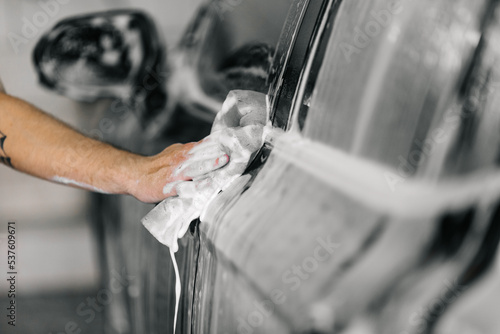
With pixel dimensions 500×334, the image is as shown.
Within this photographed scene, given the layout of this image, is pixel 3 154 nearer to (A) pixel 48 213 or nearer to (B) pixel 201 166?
(A) pixel 48 213

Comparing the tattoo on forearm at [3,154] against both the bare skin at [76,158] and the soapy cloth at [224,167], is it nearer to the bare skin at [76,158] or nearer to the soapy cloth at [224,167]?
the bare skin at [76,158]

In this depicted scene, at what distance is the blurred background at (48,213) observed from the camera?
42.9 inches

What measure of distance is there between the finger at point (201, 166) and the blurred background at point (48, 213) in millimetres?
581

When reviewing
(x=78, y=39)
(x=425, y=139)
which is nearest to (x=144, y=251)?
(x=78, y=39)

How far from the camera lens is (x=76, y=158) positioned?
837 mm

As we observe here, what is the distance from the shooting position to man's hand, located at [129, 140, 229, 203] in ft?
2.10

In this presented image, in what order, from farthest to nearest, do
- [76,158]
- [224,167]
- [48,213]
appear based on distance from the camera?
[48,213], [76,158], [224,167]

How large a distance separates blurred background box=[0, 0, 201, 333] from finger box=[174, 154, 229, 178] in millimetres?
581

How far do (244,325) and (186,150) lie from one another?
300 millimetres

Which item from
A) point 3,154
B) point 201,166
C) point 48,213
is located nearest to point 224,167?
point 201,166

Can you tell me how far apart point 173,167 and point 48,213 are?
0.64 m

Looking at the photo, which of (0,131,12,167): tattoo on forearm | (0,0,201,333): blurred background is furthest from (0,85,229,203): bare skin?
(0,0,201,333): blurred background

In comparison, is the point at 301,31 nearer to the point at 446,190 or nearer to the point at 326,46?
the point at 326,46

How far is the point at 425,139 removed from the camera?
1.12 feet
